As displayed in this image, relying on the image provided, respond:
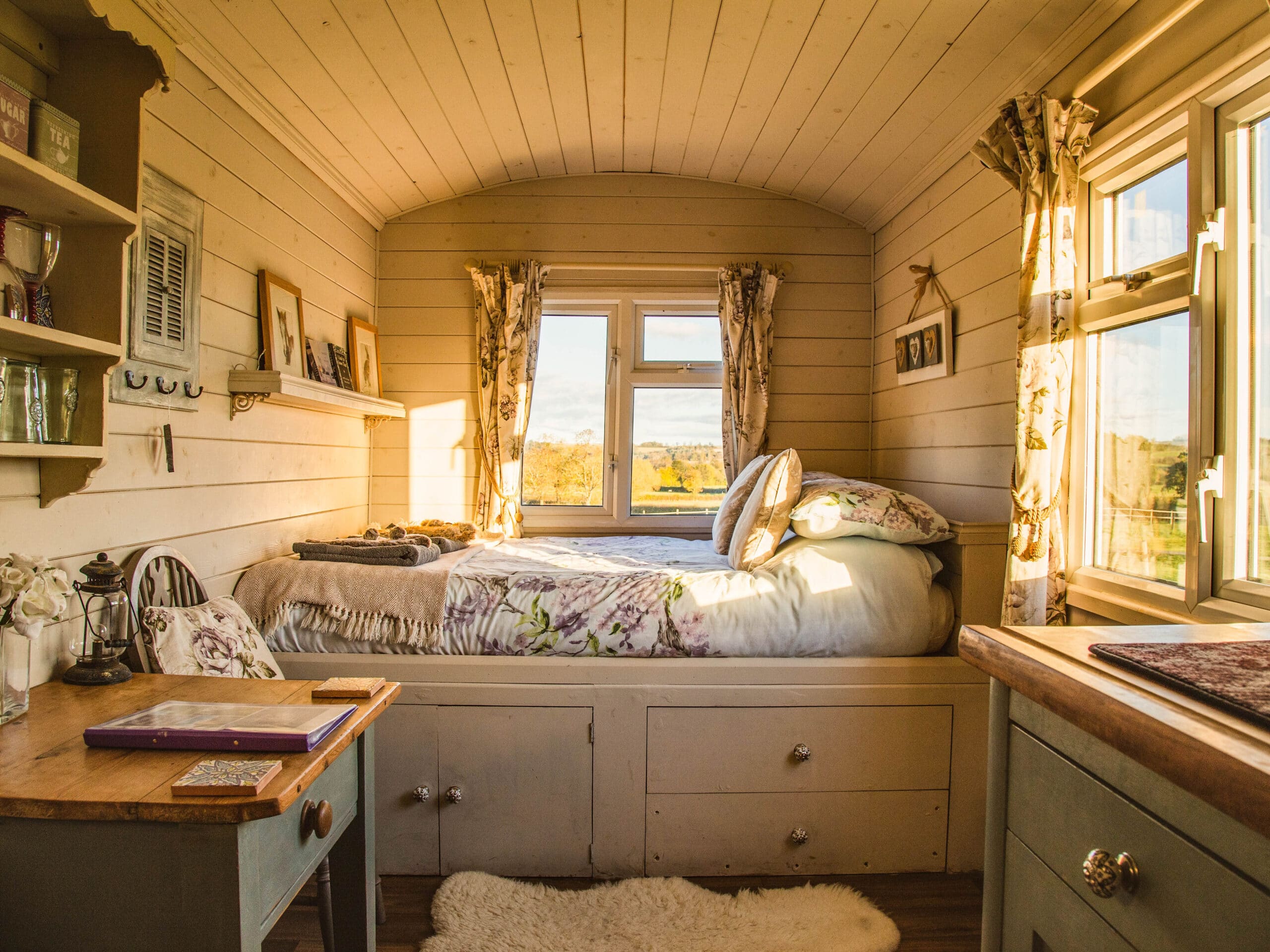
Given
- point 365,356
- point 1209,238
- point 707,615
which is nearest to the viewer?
point 1209,238

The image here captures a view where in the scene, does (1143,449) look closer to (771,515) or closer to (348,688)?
(771,515)

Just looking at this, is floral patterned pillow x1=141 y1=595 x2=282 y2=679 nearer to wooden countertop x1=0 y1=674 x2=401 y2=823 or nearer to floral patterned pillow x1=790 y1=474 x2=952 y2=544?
wooden countertop x1=0 y1=674 x2=401 y2=823

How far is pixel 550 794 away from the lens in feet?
6.93

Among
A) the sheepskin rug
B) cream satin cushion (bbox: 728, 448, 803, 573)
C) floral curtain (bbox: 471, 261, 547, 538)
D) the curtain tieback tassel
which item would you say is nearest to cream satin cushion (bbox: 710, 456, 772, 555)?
Answer: cream satin cushion (bbox: 728, 448, 803, 573)

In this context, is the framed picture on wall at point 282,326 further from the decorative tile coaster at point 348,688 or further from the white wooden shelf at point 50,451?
the decorative tile coaster at point 348,688

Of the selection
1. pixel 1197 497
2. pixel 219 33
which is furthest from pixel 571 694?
pixel 219 33

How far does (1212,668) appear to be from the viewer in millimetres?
817

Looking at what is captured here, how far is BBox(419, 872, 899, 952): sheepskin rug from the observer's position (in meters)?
1.81

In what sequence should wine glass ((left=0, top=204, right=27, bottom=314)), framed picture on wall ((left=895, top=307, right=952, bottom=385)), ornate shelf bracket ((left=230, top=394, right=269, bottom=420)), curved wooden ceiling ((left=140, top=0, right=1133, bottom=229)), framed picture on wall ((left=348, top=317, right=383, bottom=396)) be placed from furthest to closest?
framed picture on wall ((left=348, top=317, right=383, bottom=396)) < framed picture on wall ((left=895, top=307, right=952, bottom=385)) < ornate shelf bracket ((left=230, top=394, right=269, bottom=420)) < curved wooden ceiling ((left=140, top=0, right=1133, bottom=229)) < wine glass ((left=0, top=204, right=27, bottom=314))

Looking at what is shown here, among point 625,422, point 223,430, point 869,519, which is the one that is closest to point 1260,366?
point 869,519

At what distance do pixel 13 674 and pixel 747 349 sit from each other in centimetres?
289

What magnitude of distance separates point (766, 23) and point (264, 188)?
1697mm

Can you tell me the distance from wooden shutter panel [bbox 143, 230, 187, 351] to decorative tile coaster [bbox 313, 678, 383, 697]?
1.13m

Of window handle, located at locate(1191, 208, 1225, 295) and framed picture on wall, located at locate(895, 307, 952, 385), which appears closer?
window handle, located at locate(1191, 208, 1225, 295)
